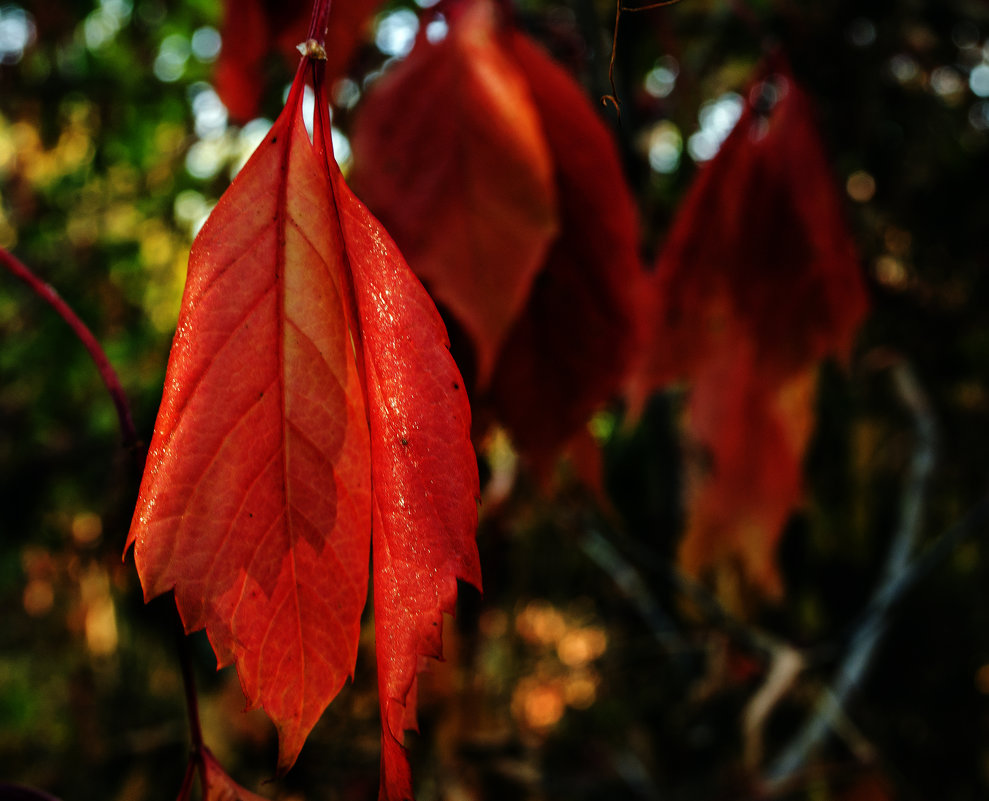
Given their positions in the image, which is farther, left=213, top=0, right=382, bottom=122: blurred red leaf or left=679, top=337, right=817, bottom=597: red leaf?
left=679, top=337, right=817, bottom=597: red leaf

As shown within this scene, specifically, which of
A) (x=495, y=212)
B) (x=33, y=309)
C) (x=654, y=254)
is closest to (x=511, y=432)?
(x=495, y=212)

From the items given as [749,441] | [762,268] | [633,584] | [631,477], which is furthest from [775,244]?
[631,477]

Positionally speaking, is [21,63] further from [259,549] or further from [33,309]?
[259,549]

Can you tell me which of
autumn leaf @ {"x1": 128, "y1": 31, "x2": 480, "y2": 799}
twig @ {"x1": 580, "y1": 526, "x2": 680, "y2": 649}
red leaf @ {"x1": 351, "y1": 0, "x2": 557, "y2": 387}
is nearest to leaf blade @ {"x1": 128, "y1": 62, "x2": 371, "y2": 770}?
autumn leaf @ {"x1": 128, "y1": 31, "x2": 480, "y2": 799}

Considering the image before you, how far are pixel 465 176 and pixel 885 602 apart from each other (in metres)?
0.69

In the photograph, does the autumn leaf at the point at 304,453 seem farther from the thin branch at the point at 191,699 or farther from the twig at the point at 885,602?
the twig at the point at 885,602

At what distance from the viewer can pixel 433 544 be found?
0.17m

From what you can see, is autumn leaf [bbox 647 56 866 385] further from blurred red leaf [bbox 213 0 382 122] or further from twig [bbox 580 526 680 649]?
twig [bbox 580 526 680 649]

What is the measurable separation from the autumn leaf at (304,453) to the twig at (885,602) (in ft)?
2.41

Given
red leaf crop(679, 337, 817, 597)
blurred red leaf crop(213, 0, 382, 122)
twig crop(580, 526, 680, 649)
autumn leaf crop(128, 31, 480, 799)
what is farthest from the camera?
twig crop(580, 526, 680, 649)

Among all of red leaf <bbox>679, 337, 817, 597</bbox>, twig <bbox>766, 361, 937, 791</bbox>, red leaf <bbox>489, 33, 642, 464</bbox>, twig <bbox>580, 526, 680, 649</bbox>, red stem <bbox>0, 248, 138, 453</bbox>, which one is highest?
red stem <bbox>0, 248, 138, 453</bbox>

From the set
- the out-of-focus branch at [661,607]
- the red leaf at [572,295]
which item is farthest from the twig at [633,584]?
the red leaf at [572,295]

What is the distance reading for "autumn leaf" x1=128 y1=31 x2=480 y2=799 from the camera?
171 millimetres

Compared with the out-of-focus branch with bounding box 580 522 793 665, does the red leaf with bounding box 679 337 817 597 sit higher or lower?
higher
